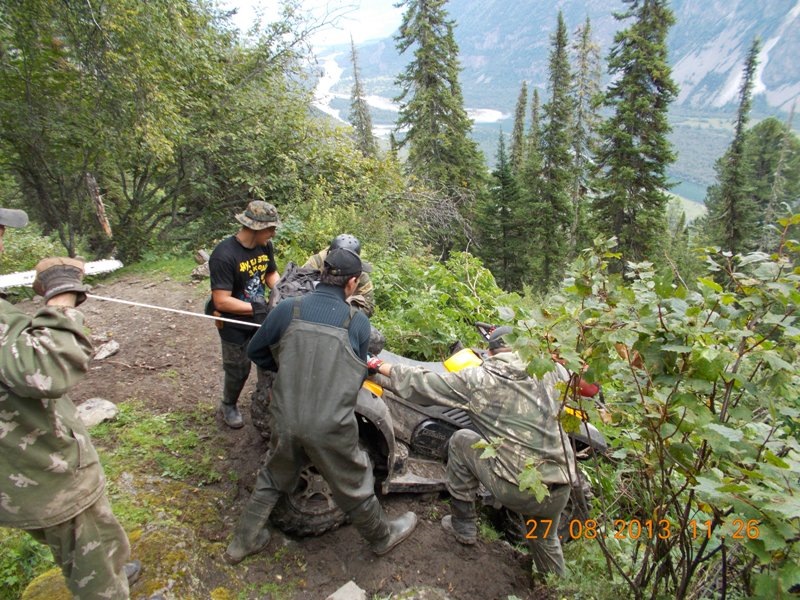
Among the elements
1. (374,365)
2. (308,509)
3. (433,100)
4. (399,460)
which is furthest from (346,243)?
(433,100)

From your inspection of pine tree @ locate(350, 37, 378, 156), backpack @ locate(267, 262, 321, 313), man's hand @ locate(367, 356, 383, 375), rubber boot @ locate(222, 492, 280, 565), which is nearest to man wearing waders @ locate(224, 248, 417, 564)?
rubber boot @ locate(222, 492, 280, 565)

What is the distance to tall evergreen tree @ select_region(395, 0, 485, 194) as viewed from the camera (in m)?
25.7

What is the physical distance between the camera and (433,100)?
1034 inches

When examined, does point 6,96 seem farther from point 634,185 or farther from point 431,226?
point 634,185

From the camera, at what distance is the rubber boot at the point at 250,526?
3150 mm

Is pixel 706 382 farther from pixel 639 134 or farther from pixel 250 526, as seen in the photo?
pixel 639 134

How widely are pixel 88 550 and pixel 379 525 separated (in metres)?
1.70

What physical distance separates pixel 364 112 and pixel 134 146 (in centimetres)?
3333

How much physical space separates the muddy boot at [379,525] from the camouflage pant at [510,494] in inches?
16.7

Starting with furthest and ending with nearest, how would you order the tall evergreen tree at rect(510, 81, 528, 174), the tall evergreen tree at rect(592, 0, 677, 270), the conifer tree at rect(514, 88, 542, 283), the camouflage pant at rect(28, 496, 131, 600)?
the tall evergreen tree at rect(510, 81, 528, 174)
the conifer tree at rect(514, 88, 542, 283)
the tall evergreen tree at rect(592, 0, 677, 270)
the camouflage pant at rect(28, 496, 131, 600)

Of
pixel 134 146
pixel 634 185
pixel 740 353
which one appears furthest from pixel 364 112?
pixel 740 353

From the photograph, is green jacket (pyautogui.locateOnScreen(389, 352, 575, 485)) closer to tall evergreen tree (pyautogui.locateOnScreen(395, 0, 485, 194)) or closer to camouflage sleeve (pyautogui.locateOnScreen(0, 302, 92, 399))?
camouflage sleeve (pyautogui.locateOnScreen(0, 302, 92, 399))

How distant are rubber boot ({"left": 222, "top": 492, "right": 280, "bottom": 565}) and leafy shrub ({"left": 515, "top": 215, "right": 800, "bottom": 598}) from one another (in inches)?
83.6

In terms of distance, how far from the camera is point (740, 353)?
69.7 inches
